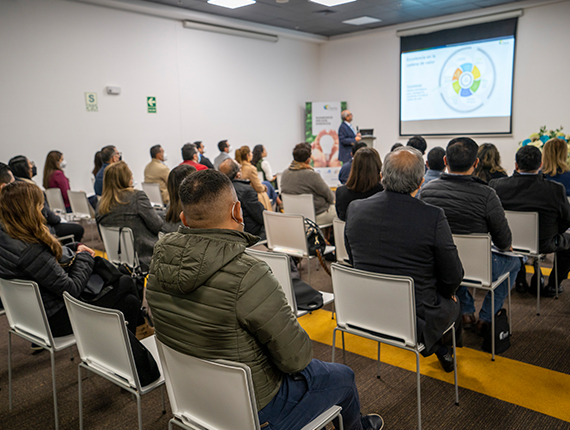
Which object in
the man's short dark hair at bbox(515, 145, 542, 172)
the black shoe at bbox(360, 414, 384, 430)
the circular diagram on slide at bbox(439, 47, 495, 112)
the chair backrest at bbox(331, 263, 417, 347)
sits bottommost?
the black shoe at bbox(360, 414, 384, 430)

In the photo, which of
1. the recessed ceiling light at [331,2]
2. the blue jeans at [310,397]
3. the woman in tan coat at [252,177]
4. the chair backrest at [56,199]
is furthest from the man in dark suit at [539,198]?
the recessed ceiling light at [331,2]

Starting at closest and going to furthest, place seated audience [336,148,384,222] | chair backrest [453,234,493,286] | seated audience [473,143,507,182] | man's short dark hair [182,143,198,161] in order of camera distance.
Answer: chair backrest [453,234,493,286] → seated audience [336,148,384,222] → seated audience [473,143,507,182] → man's short dark hair [182,143,198,161]

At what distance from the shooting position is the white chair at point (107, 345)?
183cm

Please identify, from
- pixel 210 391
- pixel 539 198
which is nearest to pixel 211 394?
pixel 210 391

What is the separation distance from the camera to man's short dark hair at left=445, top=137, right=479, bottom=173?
9.55 ft

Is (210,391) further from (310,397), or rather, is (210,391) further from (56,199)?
(56,199)

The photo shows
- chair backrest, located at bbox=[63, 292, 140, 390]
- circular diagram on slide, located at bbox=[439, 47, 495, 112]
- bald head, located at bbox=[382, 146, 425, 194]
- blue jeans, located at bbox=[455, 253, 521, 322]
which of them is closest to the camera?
chair backrest, located at bbox=[63, 292, 140, 390]

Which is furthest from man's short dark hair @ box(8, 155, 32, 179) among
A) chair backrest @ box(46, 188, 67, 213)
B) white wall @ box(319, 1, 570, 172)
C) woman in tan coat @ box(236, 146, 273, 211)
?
white wall @ box(319, 1, 570, 172)

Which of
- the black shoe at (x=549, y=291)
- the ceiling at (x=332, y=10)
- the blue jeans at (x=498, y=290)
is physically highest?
the ceiling at (x=332, y=10)

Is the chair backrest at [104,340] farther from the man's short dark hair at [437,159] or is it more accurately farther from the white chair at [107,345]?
the man's short dark hair at [437,159]

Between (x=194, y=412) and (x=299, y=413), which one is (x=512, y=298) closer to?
(x=299, y=413)

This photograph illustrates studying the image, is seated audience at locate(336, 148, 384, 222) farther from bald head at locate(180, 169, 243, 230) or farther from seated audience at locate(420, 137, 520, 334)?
bald head at locate(180, 169, 243, 230)

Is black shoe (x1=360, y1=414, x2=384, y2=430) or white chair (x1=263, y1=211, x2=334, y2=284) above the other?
white chair (x1=263, y1=211, x2=334, y2=284)

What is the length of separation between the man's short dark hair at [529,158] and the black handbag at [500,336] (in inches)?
47.3
